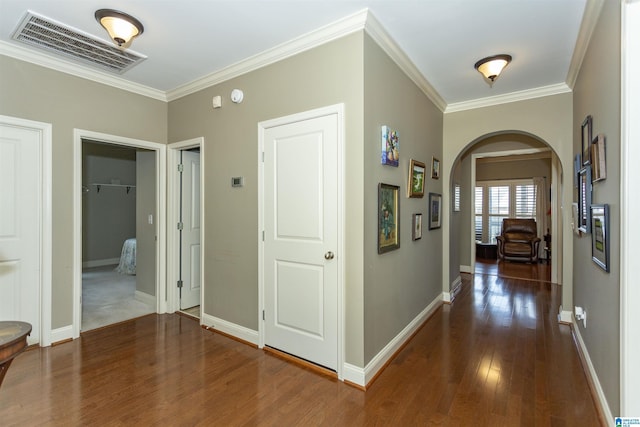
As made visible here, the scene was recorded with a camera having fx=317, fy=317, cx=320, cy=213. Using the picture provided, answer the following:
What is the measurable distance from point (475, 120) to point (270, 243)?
317 cm

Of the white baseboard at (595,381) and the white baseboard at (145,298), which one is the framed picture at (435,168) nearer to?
the white baseboard at (595,381)

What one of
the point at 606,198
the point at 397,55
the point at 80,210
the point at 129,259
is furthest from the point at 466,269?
the point at 129,259

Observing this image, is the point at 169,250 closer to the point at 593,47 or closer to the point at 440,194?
the point at 440,194

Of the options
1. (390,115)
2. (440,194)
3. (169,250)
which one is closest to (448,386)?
(390,115)

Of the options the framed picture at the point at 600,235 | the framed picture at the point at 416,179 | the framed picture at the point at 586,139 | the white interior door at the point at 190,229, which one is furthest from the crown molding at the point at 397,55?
the white interior door at the point at 190,229

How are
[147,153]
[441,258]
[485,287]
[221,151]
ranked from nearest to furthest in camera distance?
[221,151] < [147,153] < [441,258] < [485,287]

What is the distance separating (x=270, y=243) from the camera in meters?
2.88

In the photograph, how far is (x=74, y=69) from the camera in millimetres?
3068

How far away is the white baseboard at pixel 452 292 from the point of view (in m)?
4.42

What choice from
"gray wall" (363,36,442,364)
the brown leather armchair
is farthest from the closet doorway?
the brown leather armchair

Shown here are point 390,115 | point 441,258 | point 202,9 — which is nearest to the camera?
point 202,9

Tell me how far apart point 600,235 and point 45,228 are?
4.45m

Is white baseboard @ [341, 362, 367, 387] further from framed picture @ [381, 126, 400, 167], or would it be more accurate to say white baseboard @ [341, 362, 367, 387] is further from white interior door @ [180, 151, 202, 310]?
white interior door @ [180, 151, 202, 310]

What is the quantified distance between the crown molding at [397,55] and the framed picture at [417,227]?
4.61 ft
